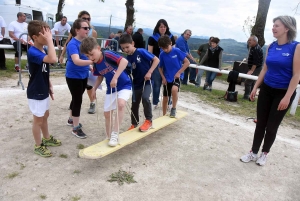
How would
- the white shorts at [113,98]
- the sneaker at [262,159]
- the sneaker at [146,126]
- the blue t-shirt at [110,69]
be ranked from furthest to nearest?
the sneaker at [146,126] < the sneaker at [262,159] < the white shorts at [113,98] < the blue t-shirt at [110,69]

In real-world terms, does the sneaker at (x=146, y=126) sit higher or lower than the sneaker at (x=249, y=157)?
higher

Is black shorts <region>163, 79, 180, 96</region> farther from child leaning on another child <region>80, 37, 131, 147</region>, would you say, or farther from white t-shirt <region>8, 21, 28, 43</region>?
white t-shirt <region>8, 21, 28, 43</region>

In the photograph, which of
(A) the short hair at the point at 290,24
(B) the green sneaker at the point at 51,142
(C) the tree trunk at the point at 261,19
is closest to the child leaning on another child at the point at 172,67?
(A) the short hair at the point at 290,24

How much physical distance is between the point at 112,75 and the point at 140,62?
0.62 metres

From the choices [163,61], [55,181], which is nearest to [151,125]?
[163,61]

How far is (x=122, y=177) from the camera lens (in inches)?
122

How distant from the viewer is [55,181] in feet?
9.59

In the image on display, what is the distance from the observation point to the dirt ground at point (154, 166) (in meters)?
2.86

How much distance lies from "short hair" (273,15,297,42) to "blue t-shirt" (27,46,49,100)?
9.15 ft

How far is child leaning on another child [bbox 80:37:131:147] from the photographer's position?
3159 millimetres

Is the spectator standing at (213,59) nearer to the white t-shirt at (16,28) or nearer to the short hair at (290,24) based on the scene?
the short hair at (290,24)

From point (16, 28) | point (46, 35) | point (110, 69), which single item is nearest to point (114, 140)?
point (110, 69)

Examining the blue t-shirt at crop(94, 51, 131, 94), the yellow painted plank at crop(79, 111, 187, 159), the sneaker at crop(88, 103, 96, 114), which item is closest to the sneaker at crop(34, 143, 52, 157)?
the yellow painted plank at crop(79, 111, 187, 159)

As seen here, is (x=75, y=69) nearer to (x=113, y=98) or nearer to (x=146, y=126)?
(x=113, y=98)
